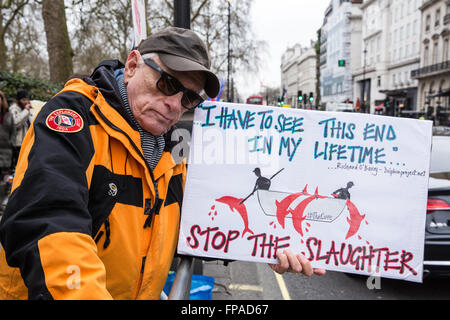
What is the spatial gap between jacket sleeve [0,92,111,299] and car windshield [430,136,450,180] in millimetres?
3760

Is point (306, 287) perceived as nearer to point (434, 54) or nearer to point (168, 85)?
point (168, 85)

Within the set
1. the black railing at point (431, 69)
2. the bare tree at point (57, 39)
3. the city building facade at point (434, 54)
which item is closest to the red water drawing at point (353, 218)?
the bare tree at point (57, 39)

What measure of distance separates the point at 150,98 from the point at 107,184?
43 cm

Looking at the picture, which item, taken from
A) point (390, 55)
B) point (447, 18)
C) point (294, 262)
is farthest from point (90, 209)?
point (390, 55)

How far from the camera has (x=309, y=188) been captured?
1925mm

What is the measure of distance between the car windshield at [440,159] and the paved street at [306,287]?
1349 millimetres

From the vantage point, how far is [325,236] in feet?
6.20

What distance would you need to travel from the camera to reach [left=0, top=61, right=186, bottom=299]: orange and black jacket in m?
1.09

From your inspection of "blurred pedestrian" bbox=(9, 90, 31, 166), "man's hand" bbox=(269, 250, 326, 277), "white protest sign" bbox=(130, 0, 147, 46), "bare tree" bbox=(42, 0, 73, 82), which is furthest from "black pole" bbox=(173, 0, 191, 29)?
"bare tree" bbox=(42, 0, 73, 82)

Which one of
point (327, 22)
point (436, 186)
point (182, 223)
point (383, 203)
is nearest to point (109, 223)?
point (182, 223)

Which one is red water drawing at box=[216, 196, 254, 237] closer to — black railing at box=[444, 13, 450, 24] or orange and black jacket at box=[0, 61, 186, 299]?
orange and black jacket at box=[0, 61, 186, 299]

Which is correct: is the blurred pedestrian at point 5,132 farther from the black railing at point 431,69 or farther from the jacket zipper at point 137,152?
the black railing at point 431,69
